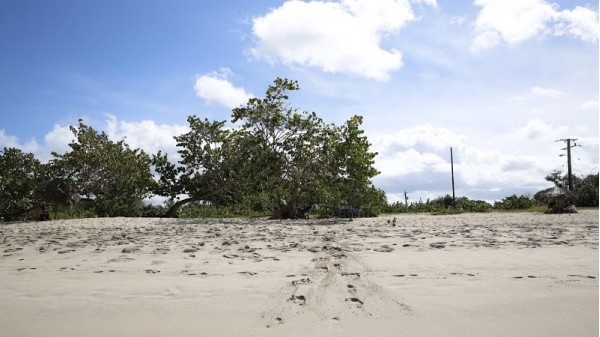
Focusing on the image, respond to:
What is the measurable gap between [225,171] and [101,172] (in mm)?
5839

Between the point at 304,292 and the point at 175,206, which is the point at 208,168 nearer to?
the point at 175,206

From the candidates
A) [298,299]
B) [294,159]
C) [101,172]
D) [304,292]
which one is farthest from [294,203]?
[298,299]

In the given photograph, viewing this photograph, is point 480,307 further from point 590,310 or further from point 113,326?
point 113,326

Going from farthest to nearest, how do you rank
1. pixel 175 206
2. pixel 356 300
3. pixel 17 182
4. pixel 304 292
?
pixel 175 206 → pixel 17 182 → pixel 304 292 → pixel 356 300

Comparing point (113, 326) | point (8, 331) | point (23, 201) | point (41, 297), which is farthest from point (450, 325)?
point (23, 201)

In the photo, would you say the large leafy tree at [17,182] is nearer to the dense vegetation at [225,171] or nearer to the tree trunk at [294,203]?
the dense vegetation at [225,171]

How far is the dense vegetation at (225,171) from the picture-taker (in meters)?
17.8

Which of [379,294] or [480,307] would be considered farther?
[379,294]

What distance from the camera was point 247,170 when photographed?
19234 mm

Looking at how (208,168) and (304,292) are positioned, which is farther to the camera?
(208,168)

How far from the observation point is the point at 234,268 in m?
4.37

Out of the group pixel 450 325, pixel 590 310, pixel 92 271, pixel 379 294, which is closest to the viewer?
pixel 450 325

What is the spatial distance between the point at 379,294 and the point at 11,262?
465 cm

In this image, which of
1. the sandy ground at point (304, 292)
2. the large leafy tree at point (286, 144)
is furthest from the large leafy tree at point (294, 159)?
the sandy ground at point (304, 292)
